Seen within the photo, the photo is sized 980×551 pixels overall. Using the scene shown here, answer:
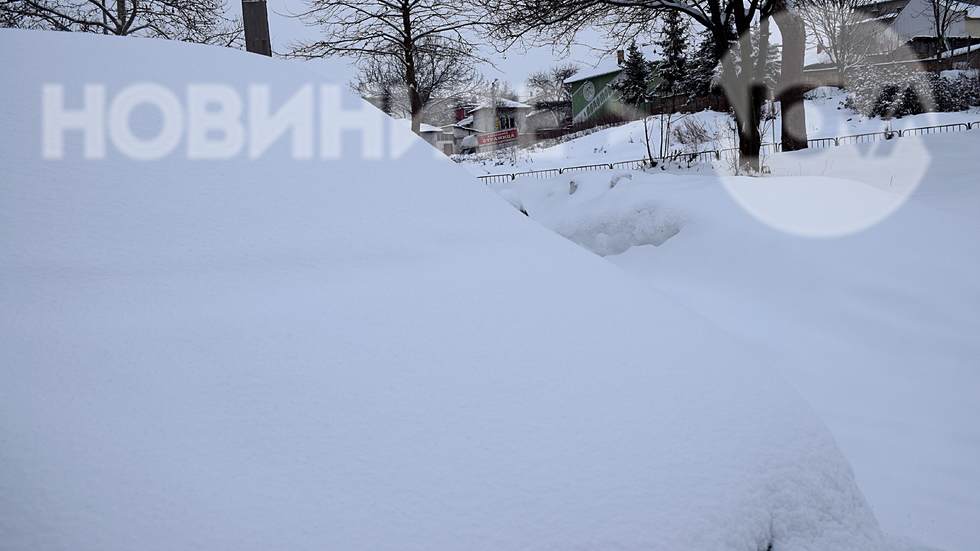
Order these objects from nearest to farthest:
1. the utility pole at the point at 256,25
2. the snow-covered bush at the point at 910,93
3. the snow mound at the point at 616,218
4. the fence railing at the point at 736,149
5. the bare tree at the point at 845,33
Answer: the utility pole at the point at 256,25
the snow mound at the point at 616,218
the fence railing at the point at 736,149
the snow-covered bush at the point at 910,93
the bare tree at the point at 845,33

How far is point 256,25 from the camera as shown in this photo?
3570 millimetres

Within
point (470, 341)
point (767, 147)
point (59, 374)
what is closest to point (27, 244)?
point (59, 374)

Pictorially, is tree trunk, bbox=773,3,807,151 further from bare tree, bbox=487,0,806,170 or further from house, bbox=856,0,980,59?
house, bbox=856,0,980,59

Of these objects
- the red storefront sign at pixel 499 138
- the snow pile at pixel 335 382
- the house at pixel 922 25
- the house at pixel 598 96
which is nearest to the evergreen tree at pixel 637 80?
the house at pixel 598 96

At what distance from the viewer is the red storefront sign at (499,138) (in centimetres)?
3400

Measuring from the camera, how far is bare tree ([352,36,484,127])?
46.1 feet

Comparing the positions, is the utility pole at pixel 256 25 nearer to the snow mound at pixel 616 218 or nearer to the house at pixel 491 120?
the snow mound at pixel 616 218

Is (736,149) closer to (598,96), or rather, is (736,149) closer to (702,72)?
(702,72)

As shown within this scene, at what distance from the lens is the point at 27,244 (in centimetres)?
127

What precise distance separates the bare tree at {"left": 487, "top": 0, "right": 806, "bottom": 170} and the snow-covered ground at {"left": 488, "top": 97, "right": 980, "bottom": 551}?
3831mm

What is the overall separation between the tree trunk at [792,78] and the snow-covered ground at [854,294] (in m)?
4.92

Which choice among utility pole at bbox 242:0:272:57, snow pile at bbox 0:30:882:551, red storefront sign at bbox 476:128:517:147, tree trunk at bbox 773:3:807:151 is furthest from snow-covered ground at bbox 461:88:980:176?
snow pile at bbox 0:30:882:551

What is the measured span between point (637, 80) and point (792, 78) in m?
21.7

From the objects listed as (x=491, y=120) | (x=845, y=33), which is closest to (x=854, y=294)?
(x=845, y=33)
